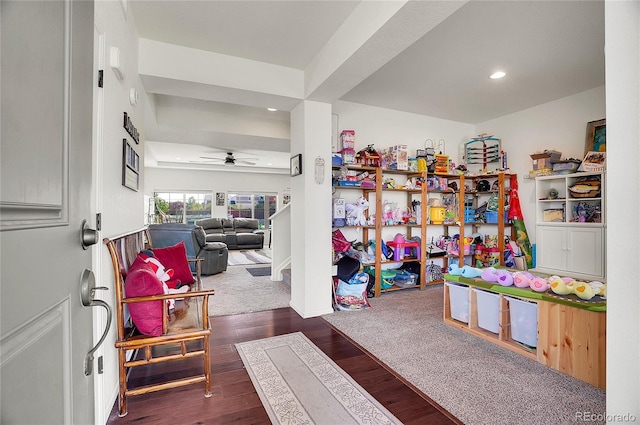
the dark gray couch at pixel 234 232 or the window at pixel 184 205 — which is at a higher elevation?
the window at pixel 184 205

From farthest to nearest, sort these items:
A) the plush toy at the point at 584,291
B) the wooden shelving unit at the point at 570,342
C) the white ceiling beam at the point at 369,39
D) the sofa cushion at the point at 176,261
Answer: the sofa cushion at the point at 176,261 → the plush toy at the point at 584,291 → the wooden shelving unit at the point at 570,342 → the white ceiling beam at the point at 369,39

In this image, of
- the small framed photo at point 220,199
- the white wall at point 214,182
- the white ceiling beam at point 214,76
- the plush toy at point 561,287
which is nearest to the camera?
the plush toy at point 561,287

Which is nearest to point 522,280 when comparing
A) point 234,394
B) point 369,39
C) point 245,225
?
point 369,39

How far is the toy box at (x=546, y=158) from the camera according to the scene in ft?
13.1

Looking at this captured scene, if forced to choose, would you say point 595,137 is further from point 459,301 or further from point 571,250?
point 459,301

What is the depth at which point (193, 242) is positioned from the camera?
507 centimetres

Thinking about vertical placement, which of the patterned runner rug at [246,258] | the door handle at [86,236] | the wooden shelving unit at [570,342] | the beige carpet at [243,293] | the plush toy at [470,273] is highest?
the door handle at [86,236]

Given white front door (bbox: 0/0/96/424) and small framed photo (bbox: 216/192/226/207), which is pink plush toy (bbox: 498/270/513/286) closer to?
white front door (bbox: 0/0/96/424)

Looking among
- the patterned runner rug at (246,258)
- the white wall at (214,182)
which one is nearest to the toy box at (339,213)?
the patterned runner rug at (246,258)

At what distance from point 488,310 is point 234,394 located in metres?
2.16

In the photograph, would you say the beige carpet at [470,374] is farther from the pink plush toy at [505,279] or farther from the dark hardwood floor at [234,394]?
the pink plush toy at [505,279]

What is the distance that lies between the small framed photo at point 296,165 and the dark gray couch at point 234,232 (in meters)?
5.50

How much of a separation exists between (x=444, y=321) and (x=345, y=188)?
197 centimetres

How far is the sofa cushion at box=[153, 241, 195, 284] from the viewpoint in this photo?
2.83 m
